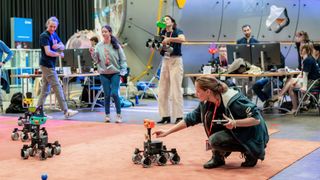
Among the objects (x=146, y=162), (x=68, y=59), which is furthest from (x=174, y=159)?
(x=68, y=59)

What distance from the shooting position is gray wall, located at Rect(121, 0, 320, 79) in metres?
11.6

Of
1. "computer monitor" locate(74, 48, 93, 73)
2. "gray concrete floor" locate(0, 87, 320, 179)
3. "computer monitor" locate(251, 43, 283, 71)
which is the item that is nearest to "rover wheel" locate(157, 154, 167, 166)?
"gray concrete floor" locate(0, 87, 320, 179)

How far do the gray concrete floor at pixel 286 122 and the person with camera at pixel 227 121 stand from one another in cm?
33

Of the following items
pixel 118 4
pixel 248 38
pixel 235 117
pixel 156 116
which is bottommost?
pixel 156 116

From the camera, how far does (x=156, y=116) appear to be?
8.68 metres

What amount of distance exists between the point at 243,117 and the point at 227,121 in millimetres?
223

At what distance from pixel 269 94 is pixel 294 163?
471 centimetres

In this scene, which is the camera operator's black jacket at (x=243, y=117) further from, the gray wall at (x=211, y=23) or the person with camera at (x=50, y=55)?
the gray wall at (x=211, y=23)

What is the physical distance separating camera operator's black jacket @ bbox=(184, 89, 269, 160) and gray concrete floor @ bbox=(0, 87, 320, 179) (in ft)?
0.96

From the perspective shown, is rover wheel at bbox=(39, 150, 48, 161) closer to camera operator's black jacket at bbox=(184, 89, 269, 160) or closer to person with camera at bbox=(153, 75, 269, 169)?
person with camera at bbox=(153, 75, 269, 169)

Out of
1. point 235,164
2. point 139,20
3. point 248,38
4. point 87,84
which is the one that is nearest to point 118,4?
point 139,20

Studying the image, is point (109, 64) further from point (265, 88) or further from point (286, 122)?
point (265, 88)

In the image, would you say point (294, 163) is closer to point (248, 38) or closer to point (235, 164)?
point (235, 164)

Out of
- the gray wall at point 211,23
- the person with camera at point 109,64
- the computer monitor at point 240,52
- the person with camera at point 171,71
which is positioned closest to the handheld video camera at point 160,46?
the person with camera at point 171,71
